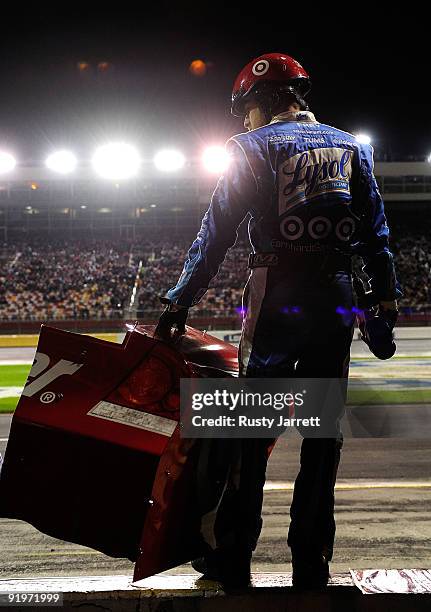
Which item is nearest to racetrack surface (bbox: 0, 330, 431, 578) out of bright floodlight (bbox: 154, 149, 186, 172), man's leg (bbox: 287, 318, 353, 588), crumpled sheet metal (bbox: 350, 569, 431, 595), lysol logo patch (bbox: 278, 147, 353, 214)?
man's leg (bbox: 287, 318, 353, 588)

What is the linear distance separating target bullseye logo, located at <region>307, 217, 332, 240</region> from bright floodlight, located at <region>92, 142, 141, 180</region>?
3442 centimetres

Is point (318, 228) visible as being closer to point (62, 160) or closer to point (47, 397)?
point (47, 397)

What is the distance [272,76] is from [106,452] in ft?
4.77

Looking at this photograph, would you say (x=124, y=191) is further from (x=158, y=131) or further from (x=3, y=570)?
(x=3, y=570)

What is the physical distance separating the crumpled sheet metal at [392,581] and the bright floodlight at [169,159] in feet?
119

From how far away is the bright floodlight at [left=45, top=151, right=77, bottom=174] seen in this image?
36.8m

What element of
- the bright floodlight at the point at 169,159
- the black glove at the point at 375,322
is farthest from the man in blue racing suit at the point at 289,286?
the bright floodlight at the point at 169,159

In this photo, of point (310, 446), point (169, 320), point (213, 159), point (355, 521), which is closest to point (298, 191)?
point (169, 320)

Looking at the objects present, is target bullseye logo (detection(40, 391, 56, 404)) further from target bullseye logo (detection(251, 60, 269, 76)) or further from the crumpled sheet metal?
target bullseye logo (detection(251, 60, 269, 76))

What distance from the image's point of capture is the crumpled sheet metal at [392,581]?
5.68 ft

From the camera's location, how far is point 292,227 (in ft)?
6.75

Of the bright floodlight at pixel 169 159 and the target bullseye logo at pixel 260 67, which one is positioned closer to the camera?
the target bullseye logo at pixel 260 67

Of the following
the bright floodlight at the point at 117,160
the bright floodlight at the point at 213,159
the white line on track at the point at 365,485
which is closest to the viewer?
the white line on track at the point at 365,485

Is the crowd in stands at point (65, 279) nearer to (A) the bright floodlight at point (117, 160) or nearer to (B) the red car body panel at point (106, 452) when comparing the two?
(A) the bright floodlight at point (117, 160)
